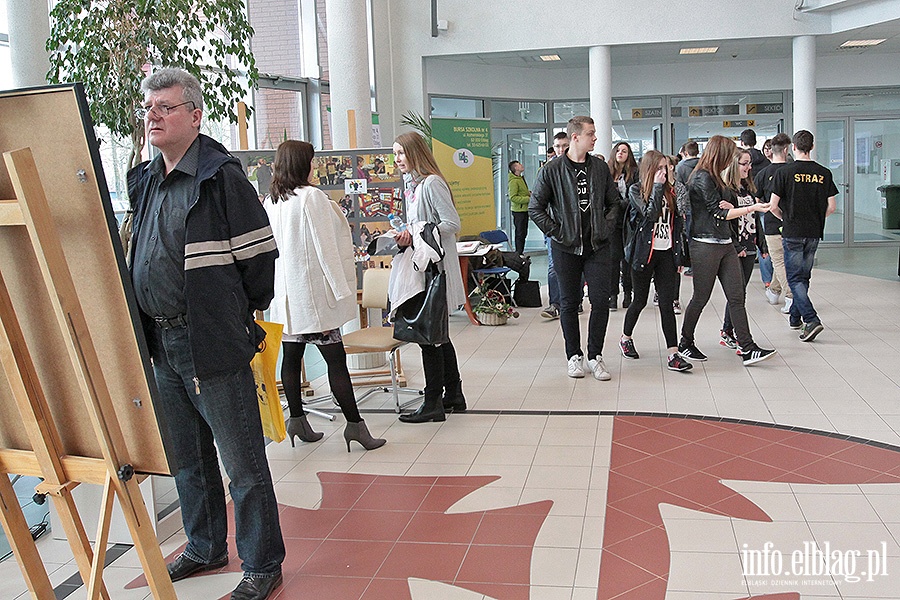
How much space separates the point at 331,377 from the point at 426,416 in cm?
80

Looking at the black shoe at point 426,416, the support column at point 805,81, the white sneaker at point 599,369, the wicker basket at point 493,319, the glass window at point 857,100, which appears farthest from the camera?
the glass window at point 857,100

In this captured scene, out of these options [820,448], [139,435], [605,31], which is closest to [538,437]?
[820,448]

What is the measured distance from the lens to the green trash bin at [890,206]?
47.4ft

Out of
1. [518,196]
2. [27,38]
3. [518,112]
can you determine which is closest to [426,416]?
[27,38]

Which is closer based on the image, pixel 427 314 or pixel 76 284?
pixel 76 284

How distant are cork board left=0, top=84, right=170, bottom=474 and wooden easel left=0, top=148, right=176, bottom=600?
4cm

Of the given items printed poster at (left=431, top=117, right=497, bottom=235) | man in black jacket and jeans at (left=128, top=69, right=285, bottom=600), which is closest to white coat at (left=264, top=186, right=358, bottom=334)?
man in black jacket and jeans at (left=128, top=69, right=285, bottom=600)

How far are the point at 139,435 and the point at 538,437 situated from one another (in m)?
2.82

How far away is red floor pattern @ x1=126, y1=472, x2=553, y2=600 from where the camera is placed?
3078 mm

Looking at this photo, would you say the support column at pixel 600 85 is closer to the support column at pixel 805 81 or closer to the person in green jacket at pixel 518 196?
the person in green jacket at pixel 518 196

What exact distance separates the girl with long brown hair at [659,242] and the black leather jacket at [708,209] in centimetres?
21

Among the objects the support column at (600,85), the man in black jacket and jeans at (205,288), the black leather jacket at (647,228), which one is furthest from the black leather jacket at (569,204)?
the support column at (600,85)

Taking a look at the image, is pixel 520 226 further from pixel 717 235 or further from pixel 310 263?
pixel 310 263

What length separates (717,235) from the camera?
6.05m
